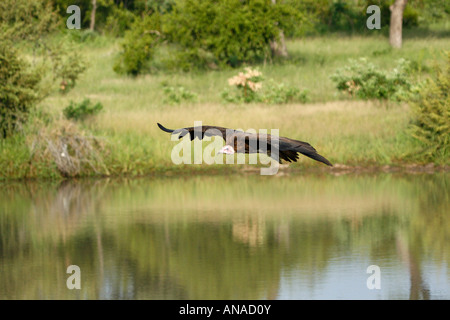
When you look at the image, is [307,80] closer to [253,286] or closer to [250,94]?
[250,94]

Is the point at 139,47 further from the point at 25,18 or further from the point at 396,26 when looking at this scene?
the point at 25,18

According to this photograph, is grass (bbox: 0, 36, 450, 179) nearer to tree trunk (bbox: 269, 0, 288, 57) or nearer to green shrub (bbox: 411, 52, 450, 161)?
green shrub (bbox: 411, 52, 450, 161)

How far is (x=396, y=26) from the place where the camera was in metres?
46.6

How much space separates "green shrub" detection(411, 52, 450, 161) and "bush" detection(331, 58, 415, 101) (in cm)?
438

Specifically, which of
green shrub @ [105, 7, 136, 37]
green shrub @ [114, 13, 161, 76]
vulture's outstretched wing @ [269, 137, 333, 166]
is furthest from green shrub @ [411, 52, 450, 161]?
green shrub @ [105, 7, 136, 37]

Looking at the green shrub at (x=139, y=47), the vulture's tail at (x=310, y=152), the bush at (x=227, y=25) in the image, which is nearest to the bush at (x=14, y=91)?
the green shrub at (x=139, y=47)

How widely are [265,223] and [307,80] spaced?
1859cm

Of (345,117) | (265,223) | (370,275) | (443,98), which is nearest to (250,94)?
(345,117)

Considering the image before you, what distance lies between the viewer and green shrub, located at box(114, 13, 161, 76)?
138 feet

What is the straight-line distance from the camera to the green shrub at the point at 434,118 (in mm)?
24266

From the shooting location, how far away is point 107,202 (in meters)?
23.2

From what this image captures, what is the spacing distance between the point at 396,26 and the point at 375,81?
Answer: 1703 centimetres

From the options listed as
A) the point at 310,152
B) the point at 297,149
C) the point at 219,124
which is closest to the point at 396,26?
→ the point at 219,124

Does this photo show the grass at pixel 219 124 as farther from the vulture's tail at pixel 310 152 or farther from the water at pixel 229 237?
the vulture's tail at pixel 310 152
